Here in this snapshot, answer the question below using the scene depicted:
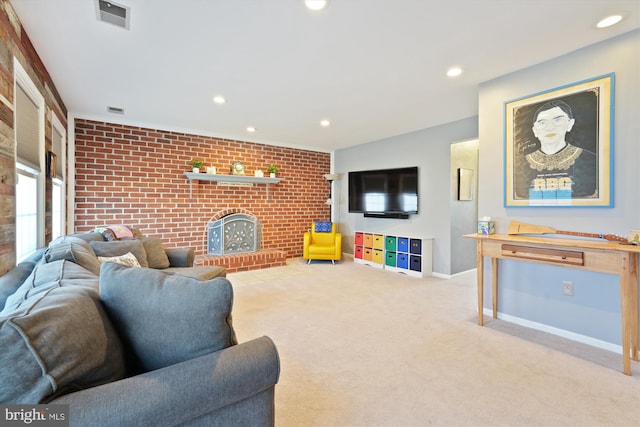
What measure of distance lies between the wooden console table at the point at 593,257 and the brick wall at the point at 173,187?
403cm

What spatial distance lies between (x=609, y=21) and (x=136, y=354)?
336 cm

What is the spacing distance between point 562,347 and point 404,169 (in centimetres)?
336

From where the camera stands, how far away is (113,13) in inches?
76.2

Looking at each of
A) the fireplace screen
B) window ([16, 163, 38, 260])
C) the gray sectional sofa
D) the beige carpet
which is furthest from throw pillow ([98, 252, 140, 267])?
the fireplace screen

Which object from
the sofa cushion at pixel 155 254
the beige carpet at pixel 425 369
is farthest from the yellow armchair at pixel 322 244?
the sofa cushion at pixel 155 254

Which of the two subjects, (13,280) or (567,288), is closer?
(13,280)

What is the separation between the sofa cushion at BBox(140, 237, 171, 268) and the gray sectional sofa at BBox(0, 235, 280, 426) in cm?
188

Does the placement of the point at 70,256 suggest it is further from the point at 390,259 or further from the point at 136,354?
the point at 390,259

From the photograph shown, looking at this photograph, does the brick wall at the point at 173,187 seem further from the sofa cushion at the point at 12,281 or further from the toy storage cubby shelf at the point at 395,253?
the sofa cushion at the point at 12,281

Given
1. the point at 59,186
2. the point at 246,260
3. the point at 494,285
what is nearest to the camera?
the point at 494,285

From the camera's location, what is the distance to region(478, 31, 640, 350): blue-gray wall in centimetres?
222

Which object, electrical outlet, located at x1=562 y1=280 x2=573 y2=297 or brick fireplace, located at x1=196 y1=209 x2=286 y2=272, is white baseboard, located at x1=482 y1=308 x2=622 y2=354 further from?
brick fireplace, located at x1=196 y1=209 x2=286 y2=272

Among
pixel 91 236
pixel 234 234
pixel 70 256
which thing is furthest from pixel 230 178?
pixel 70 256

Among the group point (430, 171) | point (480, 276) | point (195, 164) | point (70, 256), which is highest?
point (195, 164)
